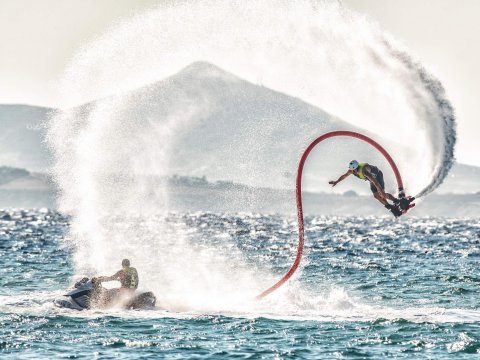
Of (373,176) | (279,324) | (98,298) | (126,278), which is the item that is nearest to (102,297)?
(98,298)

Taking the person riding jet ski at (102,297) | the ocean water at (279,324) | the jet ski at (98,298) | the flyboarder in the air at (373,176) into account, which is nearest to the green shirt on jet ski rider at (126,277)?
the person riding jet ski at (102,297)

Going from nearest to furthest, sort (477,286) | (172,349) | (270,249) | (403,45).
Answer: (172,349) < (403,45) < (477,286) < (270,249)

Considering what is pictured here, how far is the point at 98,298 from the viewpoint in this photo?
1549 inches

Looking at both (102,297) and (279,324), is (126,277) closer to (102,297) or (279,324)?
(102,297)

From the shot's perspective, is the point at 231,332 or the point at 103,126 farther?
the point at 103,126

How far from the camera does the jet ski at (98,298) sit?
39156 mm

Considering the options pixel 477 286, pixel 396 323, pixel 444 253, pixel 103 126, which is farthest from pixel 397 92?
pixel 444 253

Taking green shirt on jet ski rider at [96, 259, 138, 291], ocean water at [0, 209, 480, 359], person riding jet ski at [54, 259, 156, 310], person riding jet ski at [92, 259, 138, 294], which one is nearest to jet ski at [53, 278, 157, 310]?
person riding jet ski at [54, 259, 156, 310]

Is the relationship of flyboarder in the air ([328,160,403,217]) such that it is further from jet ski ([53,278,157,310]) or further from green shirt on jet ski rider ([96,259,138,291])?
green shirt on jet ski rider ([96,259,138,291])

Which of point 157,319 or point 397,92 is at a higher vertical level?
point 397,92

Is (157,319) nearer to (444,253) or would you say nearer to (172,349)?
(172,349)

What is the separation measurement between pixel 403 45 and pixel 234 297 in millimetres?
15782

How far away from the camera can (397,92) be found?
3588 cm

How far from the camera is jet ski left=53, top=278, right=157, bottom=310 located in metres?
39.2
